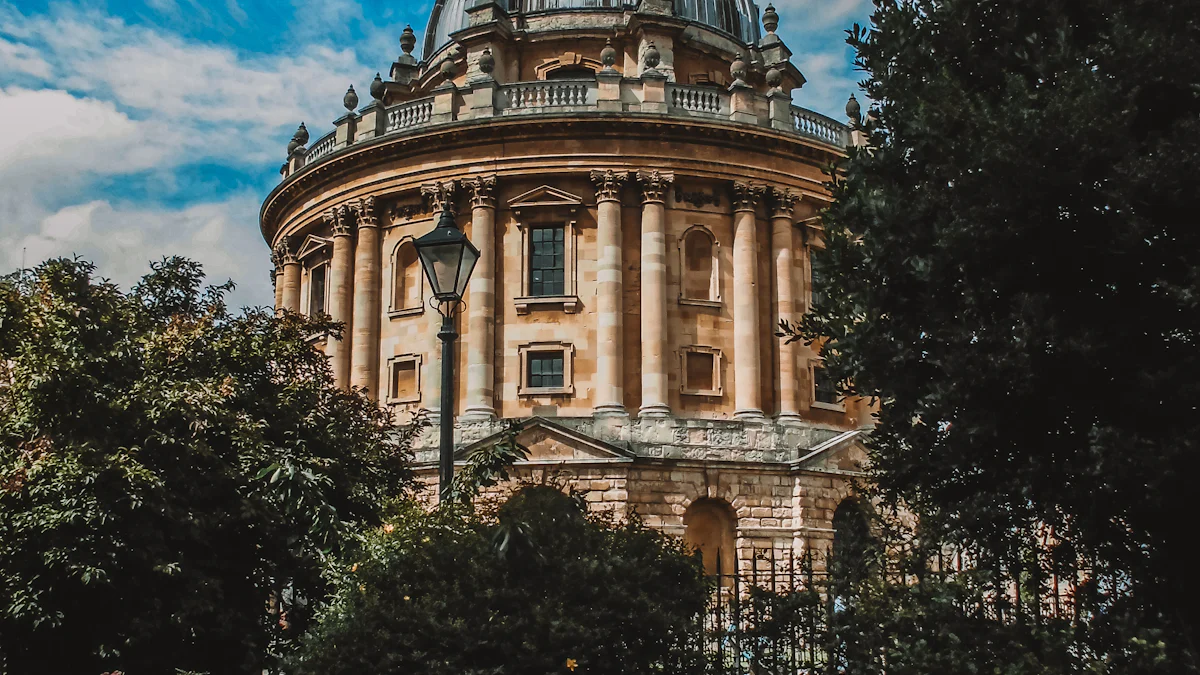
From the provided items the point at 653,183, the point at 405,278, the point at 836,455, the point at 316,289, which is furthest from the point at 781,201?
the point at 316,289

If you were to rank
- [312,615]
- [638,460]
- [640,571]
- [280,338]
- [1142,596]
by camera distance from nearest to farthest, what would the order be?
[1142,596]
[640,571]
[312,615]
[280,338]
[638,460]

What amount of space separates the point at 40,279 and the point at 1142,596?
12992 mm

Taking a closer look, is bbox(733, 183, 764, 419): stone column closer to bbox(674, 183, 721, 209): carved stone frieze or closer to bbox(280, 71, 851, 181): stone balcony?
bbox(674, 183, 721, 209): carved stone frieze

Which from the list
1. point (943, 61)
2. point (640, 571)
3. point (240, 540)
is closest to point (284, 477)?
point (640, 571)

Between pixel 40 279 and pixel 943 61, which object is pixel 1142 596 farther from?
pixel 40 279

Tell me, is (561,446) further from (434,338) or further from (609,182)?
(609,182)

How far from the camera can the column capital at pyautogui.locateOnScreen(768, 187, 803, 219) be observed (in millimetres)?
33844

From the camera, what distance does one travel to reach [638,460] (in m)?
30.5

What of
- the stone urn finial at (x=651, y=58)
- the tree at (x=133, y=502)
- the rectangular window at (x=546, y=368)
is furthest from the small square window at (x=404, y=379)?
the tree at (x=133, y=502)

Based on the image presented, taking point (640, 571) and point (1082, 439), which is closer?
point (1082, 439)

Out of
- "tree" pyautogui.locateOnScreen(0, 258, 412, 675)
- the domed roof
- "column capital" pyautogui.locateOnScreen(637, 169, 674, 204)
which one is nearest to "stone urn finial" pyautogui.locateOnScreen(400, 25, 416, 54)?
the domed roof

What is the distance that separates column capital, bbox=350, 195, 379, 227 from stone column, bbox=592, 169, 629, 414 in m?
6.45

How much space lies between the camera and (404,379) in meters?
34.0

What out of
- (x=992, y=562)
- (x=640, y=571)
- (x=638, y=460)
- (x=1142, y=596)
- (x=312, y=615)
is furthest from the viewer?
(x=638, y=460)
